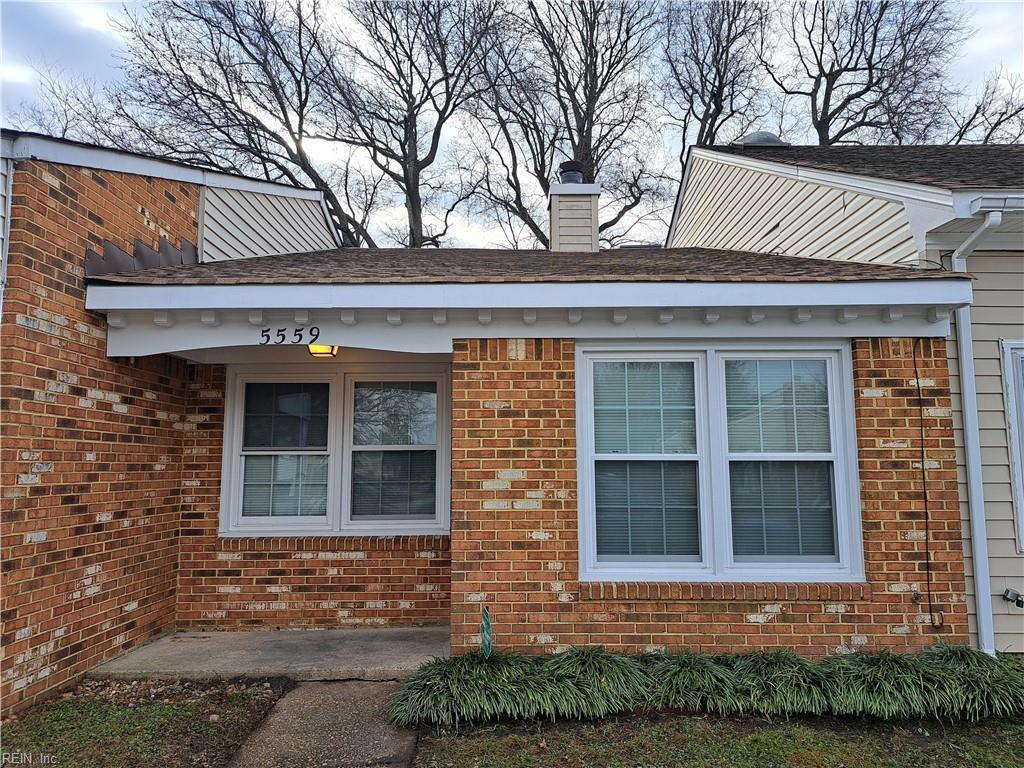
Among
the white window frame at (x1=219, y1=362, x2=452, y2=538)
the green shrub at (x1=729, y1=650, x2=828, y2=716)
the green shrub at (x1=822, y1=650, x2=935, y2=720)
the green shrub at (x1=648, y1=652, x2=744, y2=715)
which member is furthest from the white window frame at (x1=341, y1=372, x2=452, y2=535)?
the green shrub at (x1=822, y1=650, x2=935, y2=720)

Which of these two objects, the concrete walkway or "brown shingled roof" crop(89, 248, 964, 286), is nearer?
the concrete walkway

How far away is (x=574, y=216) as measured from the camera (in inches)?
307

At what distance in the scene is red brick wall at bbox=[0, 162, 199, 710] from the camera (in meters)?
3.62

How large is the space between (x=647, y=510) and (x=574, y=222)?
4.67 metres

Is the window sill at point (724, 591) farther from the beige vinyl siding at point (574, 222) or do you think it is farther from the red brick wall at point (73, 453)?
the beige vinyl siding at point (574, 222)

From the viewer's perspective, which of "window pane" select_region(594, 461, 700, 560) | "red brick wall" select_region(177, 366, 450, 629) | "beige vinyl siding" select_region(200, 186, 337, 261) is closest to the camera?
"window pane" select_region(594, 461, 700, 560)

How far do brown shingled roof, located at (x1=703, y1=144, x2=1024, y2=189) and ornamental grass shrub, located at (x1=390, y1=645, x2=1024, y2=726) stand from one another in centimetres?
339

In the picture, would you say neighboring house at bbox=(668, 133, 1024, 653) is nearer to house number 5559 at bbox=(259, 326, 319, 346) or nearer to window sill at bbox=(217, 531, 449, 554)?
window sill at bbox=(217, 531, 449, 554)

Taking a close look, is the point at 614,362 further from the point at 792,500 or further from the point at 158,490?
the point at 158,490

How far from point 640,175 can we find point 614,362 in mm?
14193

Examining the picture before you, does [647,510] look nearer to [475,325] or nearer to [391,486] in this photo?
[475,325]

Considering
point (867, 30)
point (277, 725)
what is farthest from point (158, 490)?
point (867, 30)

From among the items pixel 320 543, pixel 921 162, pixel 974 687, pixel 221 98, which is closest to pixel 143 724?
pixel 320 543

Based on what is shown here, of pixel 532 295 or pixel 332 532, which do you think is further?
pixel 332 532
